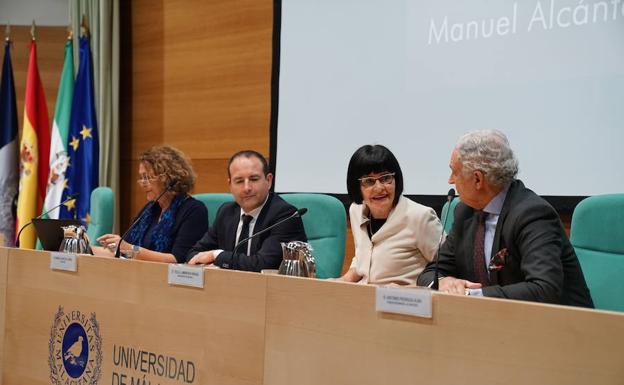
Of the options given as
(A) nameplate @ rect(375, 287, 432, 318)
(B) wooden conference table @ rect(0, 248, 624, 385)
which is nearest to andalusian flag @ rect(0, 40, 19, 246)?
(B) wooden conference table @ rect(0, 248, 624, 385)

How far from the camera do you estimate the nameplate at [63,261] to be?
85.6 inches

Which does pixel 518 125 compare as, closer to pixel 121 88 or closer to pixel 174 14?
pixel 174 14

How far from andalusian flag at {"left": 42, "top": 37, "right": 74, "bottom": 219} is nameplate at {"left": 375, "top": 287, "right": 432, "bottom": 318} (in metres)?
3.91

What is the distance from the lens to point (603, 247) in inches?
86.8

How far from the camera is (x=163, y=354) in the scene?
6.20 feet

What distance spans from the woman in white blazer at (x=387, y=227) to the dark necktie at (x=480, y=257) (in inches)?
11.8

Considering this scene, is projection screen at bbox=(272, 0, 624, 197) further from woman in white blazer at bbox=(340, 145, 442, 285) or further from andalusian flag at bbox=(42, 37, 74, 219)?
andalusian flag at bbox=(42, 37, 74, 219)

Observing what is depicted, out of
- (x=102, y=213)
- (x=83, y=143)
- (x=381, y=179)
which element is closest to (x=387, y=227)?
(x=381, y=179)

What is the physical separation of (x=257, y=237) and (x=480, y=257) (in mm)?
1072

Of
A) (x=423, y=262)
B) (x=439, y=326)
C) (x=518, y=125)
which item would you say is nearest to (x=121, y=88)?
(x=518, y=125)

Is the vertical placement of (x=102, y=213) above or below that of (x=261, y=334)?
above

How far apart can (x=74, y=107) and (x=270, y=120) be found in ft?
5.20

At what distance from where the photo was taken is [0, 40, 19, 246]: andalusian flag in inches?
195

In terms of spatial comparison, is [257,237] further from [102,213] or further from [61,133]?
[61,133]
